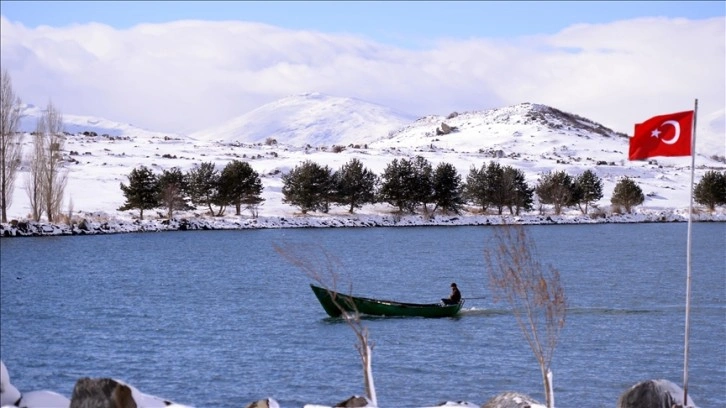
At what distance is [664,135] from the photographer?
1745cm

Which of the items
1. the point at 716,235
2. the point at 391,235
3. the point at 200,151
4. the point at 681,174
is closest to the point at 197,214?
the point at 391,235

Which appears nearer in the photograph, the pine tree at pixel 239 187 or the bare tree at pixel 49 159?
the bare tree at pixel 49 159

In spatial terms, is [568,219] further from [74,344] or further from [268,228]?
[74,344]

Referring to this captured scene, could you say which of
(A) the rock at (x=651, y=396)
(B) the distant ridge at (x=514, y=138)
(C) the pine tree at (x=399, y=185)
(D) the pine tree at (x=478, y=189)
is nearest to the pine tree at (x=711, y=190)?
(D) the pine tree at (x=478, y=189)

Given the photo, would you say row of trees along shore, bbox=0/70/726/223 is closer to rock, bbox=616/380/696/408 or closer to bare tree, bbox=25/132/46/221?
bare tree, bbox=25/132/46/221

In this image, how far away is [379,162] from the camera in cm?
12625

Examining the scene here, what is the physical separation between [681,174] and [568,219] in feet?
129

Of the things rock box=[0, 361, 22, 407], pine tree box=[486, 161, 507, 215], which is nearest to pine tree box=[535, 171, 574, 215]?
pine tree box=[486, 161, 507, 215]

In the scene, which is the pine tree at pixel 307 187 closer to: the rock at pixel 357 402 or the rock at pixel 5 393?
the rock at pixel 357 402

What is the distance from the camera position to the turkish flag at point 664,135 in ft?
57.0

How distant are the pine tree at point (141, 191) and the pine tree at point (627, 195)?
55.1 metres

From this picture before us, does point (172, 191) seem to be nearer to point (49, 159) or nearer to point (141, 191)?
point (141, 191)

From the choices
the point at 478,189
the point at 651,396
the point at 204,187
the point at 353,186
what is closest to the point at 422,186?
the point at 353,186

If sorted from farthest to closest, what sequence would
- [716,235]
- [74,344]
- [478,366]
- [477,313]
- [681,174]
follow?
1. [681,174]
2. [716,235]
3. [477,313]
4. [74,344]
5. [478,366]
